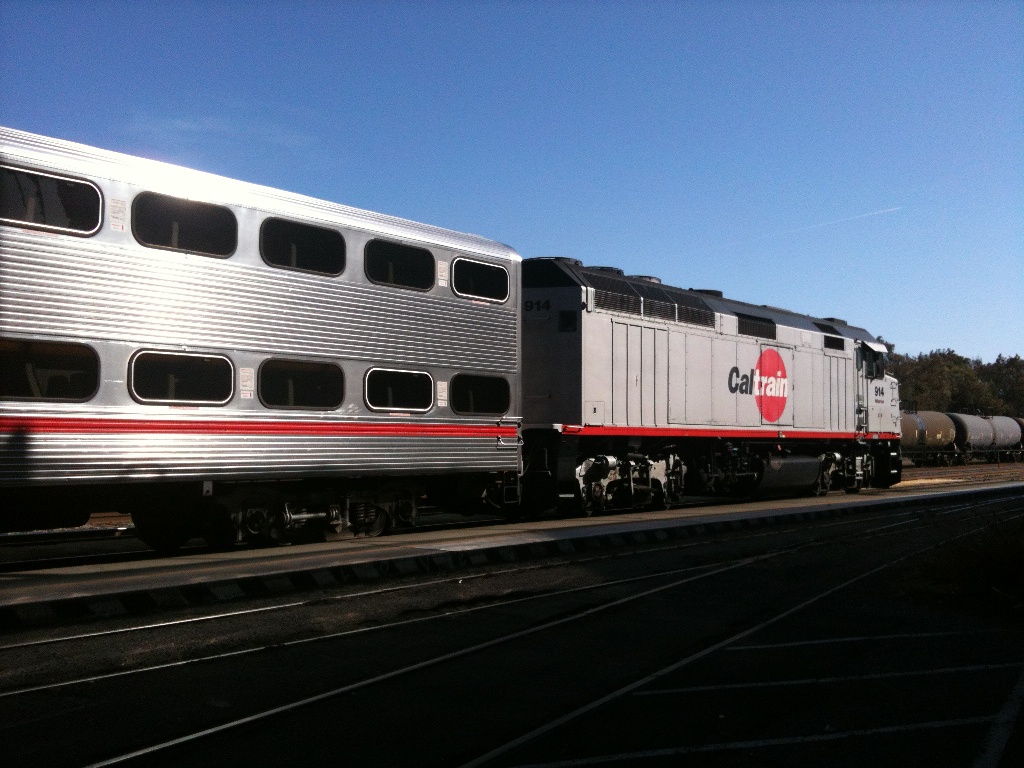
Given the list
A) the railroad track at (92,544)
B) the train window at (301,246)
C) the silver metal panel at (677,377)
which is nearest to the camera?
the railroad track at (92,544)

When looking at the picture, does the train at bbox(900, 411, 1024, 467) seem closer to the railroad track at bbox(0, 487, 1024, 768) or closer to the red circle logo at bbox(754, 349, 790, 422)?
the red circle logo at bbox(754, 349, 790, 422)

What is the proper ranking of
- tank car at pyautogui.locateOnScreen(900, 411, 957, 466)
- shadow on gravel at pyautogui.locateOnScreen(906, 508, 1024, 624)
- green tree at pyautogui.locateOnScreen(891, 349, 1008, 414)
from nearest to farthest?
shadow on gravel at pyautogui.locateOnScreen(906, 508, 1024, 624), tank car at pyautogui.locateOnScreen(900, 411, 957, 466), green tree at pyautogui.locateOnScreen(891, 349, 1008, 414)

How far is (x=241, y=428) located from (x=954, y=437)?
1890 inches

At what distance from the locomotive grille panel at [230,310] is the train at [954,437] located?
35.3 meters

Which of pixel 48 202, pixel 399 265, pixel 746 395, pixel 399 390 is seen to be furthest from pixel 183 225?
pixel 746 395

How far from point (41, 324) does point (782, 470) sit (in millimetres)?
18142

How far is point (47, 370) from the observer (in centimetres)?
1004

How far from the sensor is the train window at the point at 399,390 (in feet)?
43.7

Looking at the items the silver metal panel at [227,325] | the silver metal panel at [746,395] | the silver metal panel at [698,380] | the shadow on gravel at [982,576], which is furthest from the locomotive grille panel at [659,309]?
the shadow on gravel at [982,576]

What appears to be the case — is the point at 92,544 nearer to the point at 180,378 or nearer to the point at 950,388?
the point at 180,378

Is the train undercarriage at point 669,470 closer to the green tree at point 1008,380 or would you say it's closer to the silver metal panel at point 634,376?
the silver metal panel at point 634,376

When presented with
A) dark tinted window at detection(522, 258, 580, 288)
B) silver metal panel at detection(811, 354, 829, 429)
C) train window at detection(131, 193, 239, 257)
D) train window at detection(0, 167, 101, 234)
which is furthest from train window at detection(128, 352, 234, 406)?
silver metal panel at detection(811, 354, 829, 429)

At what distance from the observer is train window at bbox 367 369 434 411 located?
13328mm

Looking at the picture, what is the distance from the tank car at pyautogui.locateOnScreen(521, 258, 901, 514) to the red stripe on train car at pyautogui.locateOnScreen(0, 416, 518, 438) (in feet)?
8.55
